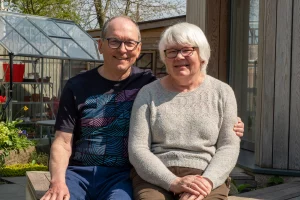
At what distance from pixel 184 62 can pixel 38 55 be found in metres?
8.58

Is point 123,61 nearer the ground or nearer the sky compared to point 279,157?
nearer the sky

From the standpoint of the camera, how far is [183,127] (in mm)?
3092

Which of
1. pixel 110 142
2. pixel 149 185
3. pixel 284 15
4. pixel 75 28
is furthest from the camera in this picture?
pixel 75 28

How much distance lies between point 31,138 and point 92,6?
1637 centimetres

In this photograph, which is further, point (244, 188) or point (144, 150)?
point (244, 188)

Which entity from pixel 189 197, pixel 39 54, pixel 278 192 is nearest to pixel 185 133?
pixel 189 197

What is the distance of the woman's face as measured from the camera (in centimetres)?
314

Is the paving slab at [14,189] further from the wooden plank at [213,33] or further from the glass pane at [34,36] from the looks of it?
the glass pane at [34,36]

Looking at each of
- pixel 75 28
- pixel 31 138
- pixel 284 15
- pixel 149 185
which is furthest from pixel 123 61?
pixel 75 28

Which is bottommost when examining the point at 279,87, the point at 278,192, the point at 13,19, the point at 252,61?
the point at 278,192

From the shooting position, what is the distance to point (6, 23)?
12.3 metres

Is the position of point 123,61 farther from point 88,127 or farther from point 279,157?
point 279,157

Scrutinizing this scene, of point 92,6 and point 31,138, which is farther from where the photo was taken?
point 92,6

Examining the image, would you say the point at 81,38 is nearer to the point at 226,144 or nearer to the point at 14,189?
the point at 14,189
